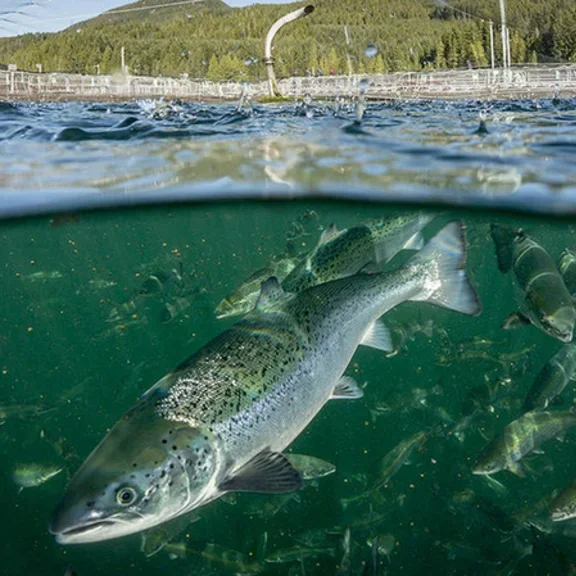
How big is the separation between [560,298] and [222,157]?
692cm

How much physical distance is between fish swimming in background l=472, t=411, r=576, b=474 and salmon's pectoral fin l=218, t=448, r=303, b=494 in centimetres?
270

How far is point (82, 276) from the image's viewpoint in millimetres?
23406

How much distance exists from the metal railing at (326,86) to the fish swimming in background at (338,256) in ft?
21.8

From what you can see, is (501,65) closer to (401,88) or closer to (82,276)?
(401,88)

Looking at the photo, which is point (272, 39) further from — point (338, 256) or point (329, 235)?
point (338, 256)

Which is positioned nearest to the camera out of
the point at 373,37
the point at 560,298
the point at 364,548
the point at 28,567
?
the point at 560,298

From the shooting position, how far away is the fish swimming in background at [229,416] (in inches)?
115

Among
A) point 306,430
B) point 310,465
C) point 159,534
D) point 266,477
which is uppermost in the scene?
point 266,477

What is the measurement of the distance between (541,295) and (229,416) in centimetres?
284

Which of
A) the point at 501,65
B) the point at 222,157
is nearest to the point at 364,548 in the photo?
the point at 222,157

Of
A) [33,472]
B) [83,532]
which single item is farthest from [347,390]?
[33,472]

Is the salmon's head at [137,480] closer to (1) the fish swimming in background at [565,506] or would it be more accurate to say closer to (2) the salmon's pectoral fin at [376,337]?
(2) the salmon's pectoral fin at [376,337]

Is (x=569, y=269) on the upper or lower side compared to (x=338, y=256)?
lower

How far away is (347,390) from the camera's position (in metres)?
4.01
